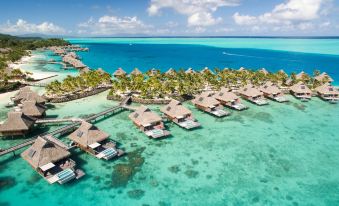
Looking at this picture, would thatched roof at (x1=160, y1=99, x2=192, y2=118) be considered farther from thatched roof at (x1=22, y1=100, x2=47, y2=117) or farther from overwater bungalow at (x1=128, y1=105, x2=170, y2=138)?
thatched roof at (x1=22, y1=100, x2=47, y2=117)

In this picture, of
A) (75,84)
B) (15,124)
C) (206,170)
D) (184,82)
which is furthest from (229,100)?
(15,124)

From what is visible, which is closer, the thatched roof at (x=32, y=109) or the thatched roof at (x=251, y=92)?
the thatched roof at (x=32, y=109)

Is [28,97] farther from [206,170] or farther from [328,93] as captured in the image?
[328,93]

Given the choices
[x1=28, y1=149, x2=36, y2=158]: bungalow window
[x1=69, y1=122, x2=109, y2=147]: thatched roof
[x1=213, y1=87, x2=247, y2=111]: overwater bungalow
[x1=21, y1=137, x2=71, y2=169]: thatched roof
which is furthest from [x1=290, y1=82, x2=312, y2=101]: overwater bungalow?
[x1=28, y1=149, x2=36, y2=158]: bungalow window

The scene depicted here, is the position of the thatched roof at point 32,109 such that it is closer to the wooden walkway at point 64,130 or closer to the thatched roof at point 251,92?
the wooden walkway at point 64,130

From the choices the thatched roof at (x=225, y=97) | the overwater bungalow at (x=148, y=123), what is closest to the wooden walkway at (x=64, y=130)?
the overwater bungalow at (x=148, y=123)

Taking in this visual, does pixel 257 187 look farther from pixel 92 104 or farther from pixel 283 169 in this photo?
pixel 92 104
